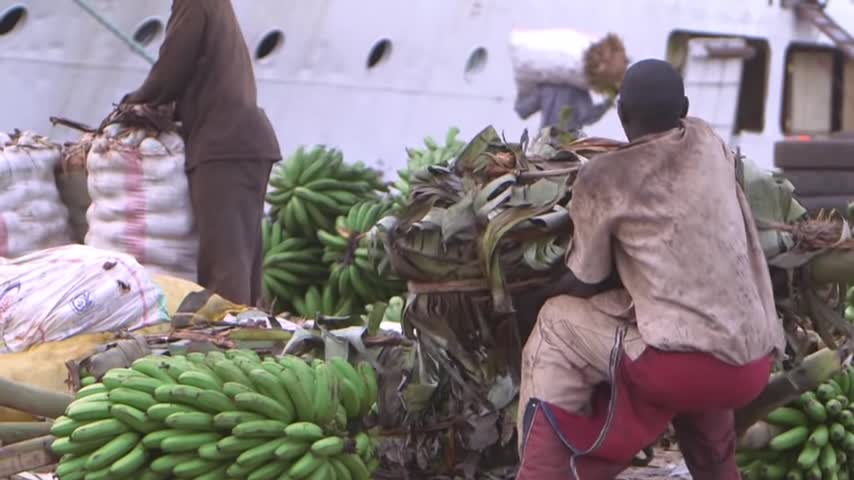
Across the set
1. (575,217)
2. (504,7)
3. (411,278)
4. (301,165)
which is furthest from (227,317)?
(504,7)

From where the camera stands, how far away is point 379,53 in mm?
12930

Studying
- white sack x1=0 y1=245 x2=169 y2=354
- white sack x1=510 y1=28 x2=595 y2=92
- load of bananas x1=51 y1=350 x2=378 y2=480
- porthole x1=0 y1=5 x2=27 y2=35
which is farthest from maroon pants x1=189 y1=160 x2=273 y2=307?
white sack x1=510 y1=28 x2=595 y2=92

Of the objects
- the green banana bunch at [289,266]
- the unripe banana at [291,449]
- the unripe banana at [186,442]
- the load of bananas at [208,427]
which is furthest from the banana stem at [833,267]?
the green banana bunch at [289,266]

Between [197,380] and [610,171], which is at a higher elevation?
[610,171]

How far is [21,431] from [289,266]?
9.56 ft

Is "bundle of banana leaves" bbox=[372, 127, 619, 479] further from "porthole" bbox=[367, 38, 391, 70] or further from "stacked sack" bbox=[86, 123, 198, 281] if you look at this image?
"porthole" bbox=[367, 38, 391, 70]

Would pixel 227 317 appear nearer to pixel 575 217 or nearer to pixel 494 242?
pixel 494 242

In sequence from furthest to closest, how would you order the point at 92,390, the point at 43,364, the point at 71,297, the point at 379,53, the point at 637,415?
the point at 379,53, the point at 71,297, the point at 43,364, the point at 92,390, the point at 637,415

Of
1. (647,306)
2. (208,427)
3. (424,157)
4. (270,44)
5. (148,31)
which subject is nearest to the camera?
(647,306)

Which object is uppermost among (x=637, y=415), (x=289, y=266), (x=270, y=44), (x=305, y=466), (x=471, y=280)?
(x=270, y=44)

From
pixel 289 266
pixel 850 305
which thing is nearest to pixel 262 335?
pixel 850 305

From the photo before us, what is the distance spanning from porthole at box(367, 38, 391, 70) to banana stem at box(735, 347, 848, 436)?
949 cm

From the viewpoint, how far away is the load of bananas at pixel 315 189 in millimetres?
6352

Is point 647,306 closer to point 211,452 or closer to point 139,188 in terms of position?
point 211,452
